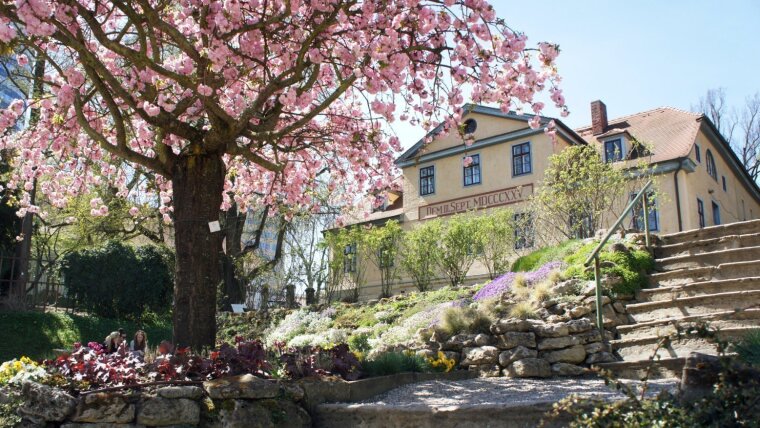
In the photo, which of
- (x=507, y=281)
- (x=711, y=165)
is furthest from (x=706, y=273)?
(x=711, y=165)

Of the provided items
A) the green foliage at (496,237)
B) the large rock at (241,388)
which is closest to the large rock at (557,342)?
the large rock at (241,388)

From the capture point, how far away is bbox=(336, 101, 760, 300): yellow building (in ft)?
62.7

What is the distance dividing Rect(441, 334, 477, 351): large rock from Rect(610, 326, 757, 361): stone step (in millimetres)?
1638

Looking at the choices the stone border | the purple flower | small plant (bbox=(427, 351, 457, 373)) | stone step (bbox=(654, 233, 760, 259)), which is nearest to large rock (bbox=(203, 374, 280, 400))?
the stone border

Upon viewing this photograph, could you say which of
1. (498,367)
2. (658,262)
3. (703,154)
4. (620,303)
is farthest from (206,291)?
(703,154)

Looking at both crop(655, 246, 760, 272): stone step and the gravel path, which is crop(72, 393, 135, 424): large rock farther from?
crop(655, 246, 760, 272): stone step

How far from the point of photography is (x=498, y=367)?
7.74 meters

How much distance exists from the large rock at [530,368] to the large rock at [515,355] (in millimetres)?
74

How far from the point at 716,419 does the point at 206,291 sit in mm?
5186

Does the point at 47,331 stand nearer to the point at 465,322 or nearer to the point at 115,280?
the point at 115,280

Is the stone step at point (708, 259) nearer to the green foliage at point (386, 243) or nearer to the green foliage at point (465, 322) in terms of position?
the green foliage at point (465, 322)

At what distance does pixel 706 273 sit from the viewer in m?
8.70

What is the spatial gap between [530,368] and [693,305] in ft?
7.45

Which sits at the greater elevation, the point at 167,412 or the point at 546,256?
the point at 546,256
